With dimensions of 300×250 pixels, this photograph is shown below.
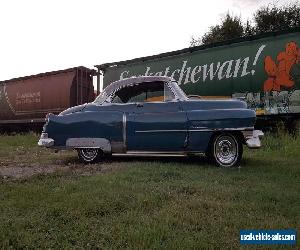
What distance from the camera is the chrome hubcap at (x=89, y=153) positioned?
26.8ft

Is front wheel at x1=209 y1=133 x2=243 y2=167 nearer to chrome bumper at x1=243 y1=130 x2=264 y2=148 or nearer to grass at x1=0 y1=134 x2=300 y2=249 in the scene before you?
chrome bumper at x1=243 y1=130 x2=264 y2=148

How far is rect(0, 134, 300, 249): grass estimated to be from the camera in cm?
346

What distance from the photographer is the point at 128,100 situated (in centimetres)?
820

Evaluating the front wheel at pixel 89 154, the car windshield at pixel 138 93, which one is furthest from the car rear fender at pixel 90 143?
the car windshield at pixel 138 93

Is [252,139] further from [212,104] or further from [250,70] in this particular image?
[250,70]

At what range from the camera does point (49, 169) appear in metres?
7.23

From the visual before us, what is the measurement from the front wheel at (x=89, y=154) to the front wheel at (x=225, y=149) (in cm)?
243

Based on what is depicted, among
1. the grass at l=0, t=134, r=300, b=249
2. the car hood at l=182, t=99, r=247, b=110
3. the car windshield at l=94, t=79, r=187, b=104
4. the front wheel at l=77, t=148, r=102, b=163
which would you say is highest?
the car windshield at l=94, t=79, r=187, b=104

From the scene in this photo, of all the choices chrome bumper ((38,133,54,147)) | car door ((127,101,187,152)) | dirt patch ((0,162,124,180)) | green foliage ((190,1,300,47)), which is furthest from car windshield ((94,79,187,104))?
green foliage ((190,1,300,47))

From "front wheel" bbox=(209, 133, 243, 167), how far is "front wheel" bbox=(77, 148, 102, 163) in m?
2.43

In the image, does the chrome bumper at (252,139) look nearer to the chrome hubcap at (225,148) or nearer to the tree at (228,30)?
the chrome hubcap at (225,148)

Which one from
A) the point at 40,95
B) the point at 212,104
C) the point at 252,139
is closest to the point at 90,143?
the point at 212,104

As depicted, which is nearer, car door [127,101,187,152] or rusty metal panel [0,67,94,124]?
car door [127,101,187,152]

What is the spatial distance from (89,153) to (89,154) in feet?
0.07
